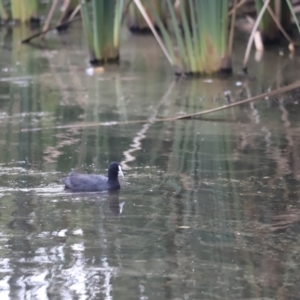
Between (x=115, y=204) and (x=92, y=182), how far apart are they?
14.9 inches

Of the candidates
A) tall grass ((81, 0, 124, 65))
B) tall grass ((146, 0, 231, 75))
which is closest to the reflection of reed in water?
tall grass ((146, 0, 231, 75))

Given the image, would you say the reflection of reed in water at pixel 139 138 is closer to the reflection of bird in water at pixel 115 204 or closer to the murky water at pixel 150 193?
the murky water at pixel 150 193

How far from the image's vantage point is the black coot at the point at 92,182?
6367 millimetres

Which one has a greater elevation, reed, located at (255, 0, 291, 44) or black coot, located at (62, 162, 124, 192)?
black coot, located at (62, 162, 124, 192)

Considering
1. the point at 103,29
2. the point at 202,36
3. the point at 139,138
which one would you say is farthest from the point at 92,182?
the point at 103,29

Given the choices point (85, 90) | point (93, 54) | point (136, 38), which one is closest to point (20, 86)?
point (85, 90)

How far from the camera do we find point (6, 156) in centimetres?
753

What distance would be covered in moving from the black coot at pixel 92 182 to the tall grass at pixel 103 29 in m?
5.44

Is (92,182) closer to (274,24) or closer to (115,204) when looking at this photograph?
(115,204)

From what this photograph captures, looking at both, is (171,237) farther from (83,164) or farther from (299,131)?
(299,131)

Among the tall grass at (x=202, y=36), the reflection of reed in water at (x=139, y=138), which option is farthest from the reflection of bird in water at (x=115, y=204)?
the tall grass at (x=202, y=36)

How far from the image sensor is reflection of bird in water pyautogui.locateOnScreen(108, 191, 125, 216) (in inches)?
235

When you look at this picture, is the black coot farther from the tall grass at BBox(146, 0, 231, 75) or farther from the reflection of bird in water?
the tall grass at BBox(146, 0, 231, 75)

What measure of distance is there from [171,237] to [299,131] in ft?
12.1
